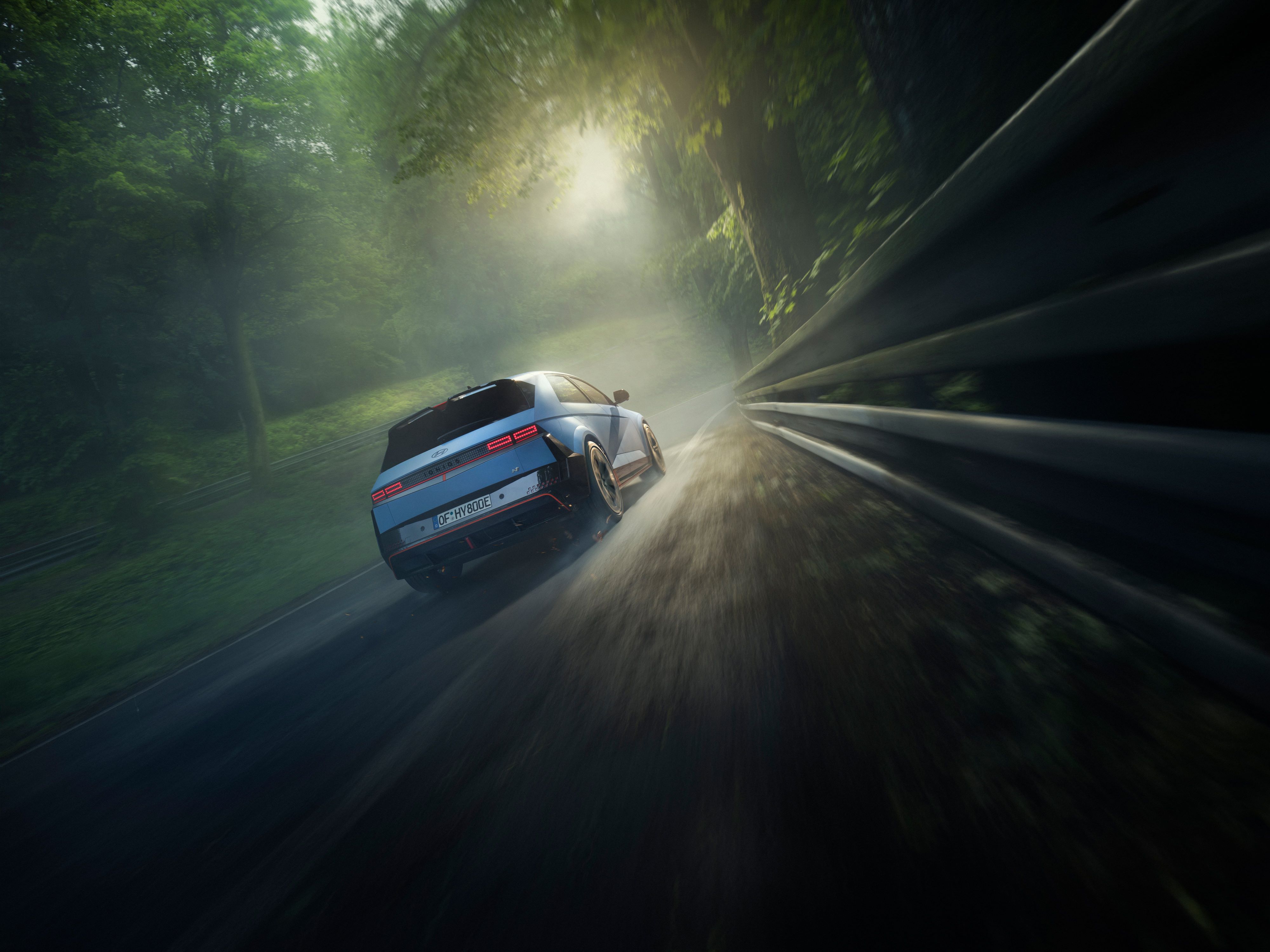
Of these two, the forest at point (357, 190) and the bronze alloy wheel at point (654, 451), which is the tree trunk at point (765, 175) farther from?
the bronze alloy wheel at point (654, 451)

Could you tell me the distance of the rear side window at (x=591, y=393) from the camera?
228 inches

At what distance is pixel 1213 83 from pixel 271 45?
2346 cm

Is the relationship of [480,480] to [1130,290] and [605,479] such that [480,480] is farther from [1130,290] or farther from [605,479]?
[1130,290]

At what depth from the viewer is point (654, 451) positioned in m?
7.33

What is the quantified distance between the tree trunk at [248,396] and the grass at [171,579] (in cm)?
76

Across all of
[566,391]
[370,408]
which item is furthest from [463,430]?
[370,408]

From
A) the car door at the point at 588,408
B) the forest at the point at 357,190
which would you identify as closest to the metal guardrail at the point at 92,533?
the forest at the point at 357,190

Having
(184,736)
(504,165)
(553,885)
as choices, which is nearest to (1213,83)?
(553,885)

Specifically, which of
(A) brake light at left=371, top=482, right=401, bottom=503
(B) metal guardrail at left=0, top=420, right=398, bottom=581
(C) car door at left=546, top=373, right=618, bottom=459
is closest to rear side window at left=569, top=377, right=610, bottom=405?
(C) car door at left=546, top=373, right=618, bottom=459

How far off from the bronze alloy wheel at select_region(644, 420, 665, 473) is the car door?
107 cm

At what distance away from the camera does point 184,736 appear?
343 cm

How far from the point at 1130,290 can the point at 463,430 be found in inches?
165

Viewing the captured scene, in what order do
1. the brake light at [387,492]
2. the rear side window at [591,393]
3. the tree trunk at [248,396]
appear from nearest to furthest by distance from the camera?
the brake light at [387,492] → the rear side window at [591,393] → the tree trunk at [248,396]

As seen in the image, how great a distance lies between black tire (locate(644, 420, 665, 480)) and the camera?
7.09m
